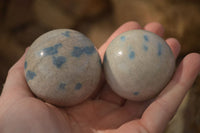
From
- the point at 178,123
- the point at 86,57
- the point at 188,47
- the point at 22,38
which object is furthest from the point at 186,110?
the point at 22,38

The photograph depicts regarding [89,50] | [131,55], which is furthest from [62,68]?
[131,55]

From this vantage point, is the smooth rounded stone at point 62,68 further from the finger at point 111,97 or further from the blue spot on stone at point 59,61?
the finger at point 111,97

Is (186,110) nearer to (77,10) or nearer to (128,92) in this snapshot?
(128,92)

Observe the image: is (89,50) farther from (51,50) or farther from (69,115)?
(69,115)

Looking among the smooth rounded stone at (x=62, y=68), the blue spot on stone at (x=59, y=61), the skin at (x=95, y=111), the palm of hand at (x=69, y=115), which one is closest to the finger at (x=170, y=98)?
the skin at (x=95, y=111)

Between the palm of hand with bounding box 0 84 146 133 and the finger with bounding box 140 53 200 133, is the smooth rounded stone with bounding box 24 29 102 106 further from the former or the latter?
the finger with bounding box 140 53 200 133

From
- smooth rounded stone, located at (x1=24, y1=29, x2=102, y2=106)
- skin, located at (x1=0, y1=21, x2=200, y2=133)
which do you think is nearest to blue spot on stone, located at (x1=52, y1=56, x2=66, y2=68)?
smooth rounded stone, located at (x1=24, y1=29, x2=102, y2=106)
